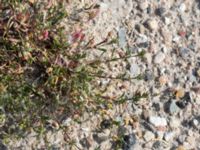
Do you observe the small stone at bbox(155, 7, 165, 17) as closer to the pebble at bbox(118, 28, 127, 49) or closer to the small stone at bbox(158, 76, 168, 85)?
the pebble at bbox(118, 28, 127, 49)

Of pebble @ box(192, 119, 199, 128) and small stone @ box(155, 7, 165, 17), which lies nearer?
pebble @ box(192, 119, 199, 128)

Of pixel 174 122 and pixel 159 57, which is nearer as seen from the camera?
pixel 174 122

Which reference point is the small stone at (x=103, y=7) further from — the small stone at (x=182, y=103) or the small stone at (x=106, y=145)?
the small stone at (x=106, y=145)

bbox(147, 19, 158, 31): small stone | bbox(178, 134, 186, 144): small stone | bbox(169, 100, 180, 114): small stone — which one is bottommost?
bbox(178, 134, 186, 144): small stone

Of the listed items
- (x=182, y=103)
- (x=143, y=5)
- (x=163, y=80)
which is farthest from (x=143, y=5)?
(x=182, y=103)

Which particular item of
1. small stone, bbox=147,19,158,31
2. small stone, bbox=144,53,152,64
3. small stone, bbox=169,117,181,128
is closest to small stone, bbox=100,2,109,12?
small stone, bbox=147,19,158,31

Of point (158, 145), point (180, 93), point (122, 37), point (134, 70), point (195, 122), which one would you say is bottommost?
point (158, 145)

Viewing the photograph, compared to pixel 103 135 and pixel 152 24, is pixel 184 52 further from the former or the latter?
pixel 103 135

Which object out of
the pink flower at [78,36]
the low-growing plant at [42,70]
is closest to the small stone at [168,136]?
the low-growing plant at [42,70]

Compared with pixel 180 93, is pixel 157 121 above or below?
below
